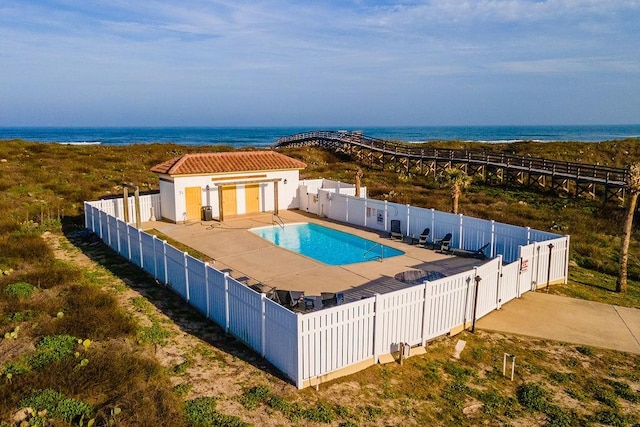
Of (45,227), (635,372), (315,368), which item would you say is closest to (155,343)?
(315,368)

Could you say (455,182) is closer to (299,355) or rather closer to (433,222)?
(433,222)

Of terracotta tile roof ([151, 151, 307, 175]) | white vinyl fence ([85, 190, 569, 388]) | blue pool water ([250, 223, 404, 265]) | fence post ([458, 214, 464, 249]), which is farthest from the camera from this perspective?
terracotta tile roof ([151, 151, 307, 175])

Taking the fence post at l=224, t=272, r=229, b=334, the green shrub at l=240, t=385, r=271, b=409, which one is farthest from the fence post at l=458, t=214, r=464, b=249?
the green shrub at l=240, t=385, r=271, b=409

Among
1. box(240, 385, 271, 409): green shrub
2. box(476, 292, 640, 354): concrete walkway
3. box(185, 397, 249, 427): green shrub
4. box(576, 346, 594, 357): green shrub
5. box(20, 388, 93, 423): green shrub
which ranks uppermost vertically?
box(20, 388, 93, 423): green shrub

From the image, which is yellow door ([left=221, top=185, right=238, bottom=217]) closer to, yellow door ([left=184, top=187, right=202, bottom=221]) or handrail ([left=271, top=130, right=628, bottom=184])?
yellow door ([left=184, top=187, right=202, bottom=221])

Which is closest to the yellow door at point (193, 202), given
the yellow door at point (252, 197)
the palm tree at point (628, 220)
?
the yellow door at point (252, 197)

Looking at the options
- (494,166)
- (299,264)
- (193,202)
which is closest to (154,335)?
(299,264)
